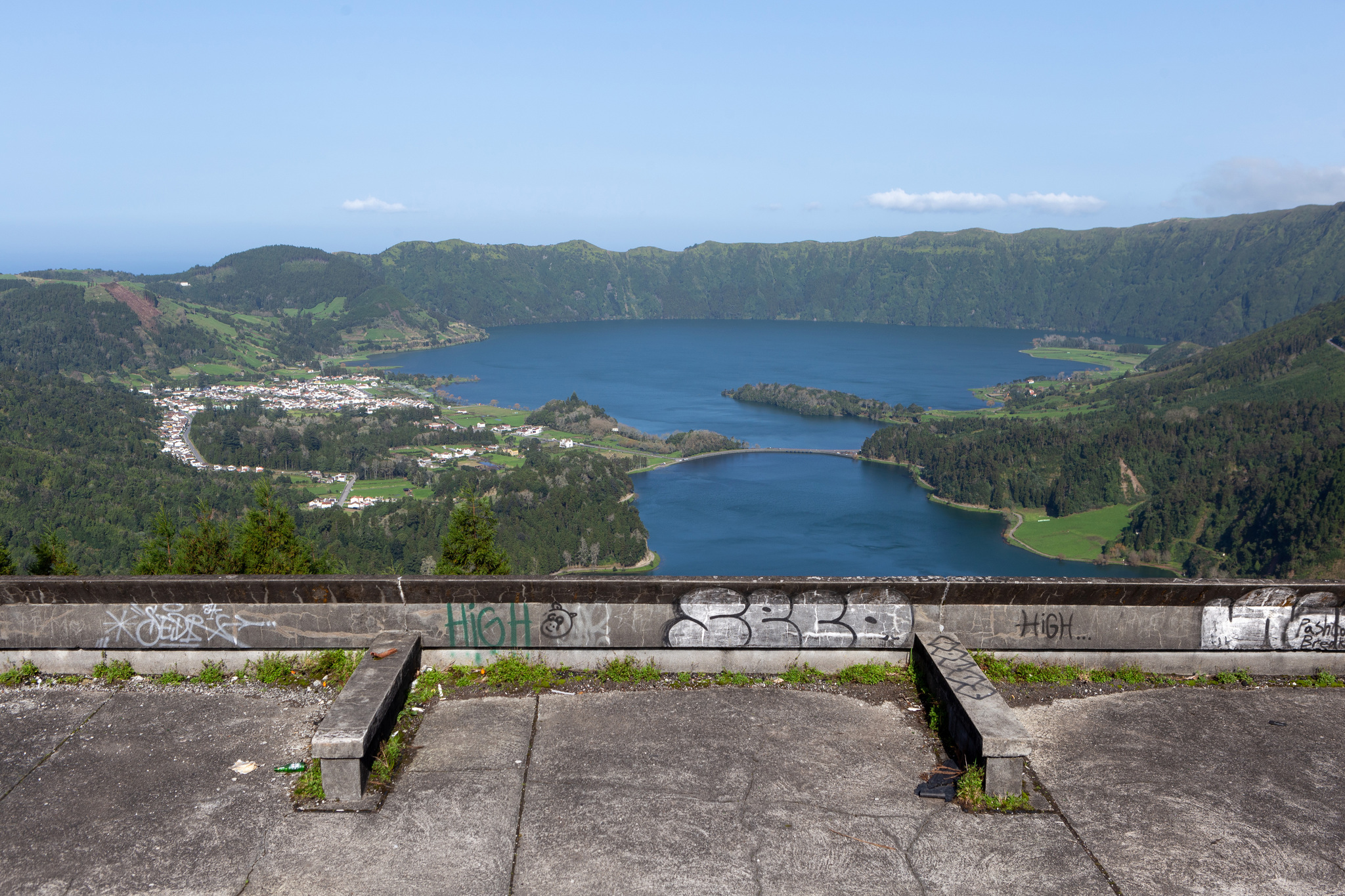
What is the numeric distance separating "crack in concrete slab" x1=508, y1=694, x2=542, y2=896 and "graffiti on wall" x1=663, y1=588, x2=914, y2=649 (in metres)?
1.63

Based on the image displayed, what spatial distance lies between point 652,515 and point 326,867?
13749cm

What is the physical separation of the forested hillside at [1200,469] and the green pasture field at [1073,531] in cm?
254

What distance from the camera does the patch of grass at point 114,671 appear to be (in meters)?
9.64

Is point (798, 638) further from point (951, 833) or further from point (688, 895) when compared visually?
point (688, 895)

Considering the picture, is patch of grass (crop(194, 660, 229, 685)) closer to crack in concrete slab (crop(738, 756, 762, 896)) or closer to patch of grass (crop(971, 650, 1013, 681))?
crack in concrete slab (crop(738, 756, 762, 896))

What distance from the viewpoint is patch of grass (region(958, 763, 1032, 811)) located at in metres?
7.46

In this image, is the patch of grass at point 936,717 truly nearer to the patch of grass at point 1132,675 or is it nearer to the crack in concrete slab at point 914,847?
the crack in concrete slab at point 914,847

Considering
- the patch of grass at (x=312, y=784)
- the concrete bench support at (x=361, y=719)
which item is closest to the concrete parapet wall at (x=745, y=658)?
the concrete bench support at (x=361, y=719)

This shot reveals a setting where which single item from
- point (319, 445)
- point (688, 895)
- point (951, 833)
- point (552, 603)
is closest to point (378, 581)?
point (552, 603)

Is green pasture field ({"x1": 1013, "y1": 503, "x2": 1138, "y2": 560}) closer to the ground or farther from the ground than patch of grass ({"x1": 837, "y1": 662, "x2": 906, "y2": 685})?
closer to the ground

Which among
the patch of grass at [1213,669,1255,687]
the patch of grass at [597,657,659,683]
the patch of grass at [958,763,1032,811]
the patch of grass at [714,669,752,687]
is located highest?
the patch of grass at [597,657,659,683]

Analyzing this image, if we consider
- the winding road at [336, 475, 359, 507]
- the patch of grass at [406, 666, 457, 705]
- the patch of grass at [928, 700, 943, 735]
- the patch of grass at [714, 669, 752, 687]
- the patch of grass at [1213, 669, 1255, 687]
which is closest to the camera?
the patch of grass at [928, 700, 943, 735]

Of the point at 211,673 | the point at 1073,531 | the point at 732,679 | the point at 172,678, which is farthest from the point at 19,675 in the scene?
the point at 1073,531

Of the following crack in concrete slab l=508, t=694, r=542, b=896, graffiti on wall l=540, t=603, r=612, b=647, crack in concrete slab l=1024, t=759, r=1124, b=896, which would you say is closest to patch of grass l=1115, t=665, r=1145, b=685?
crack in concrete slab l=1024, t=759, r=1124, b=896
